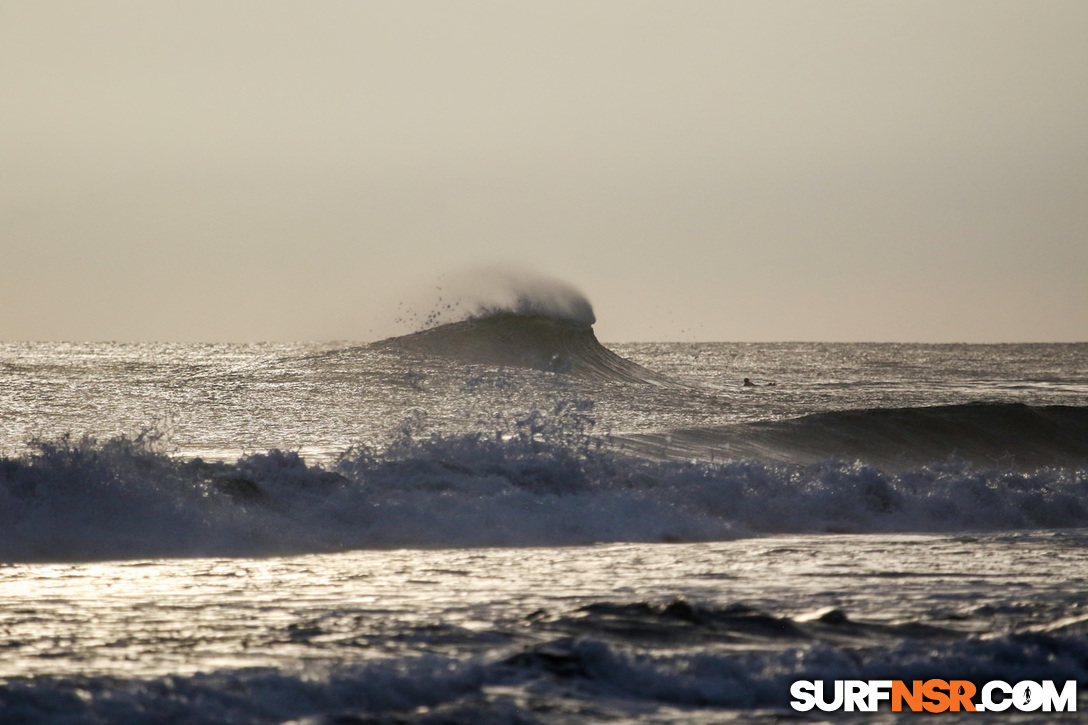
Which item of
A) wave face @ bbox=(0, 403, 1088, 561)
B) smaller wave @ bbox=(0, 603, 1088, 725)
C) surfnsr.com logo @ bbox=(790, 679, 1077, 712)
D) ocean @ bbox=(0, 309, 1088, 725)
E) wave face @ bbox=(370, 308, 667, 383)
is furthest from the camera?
wave face @ bbox=(370, 308, 667, 383)

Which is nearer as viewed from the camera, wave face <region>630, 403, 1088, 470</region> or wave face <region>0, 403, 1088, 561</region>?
wave face <region>0, 403, 1088, 561</region>

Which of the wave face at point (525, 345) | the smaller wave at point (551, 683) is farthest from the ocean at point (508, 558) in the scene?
the wave face at point (525, 345)

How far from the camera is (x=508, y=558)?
8.98 meters

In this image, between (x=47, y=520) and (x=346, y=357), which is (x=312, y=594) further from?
(x=346, y=357)

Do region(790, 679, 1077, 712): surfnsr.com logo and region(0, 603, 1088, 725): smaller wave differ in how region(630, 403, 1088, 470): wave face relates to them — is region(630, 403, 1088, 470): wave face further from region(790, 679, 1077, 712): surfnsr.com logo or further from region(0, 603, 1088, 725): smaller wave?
region(790, 679, 1077, 712): surfnsr.com logo

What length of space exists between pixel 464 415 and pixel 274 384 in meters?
6.33

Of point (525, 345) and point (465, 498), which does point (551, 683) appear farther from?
point (525, 345)

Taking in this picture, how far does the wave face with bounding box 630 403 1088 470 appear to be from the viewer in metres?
17.4

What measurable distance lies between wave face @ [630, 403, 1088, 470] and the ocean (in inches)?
3.4

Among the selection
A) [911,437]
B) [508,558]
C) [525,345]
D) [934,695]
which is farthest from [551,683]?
[525,345]

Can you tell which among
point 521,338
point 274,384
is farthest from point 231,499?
point 521,338

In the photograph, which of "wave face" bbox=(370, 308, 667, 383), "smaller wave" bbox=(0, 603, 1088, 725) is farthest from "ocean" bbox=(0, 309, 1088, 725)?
"wave face" bbox=(370, 308, 667, 383)

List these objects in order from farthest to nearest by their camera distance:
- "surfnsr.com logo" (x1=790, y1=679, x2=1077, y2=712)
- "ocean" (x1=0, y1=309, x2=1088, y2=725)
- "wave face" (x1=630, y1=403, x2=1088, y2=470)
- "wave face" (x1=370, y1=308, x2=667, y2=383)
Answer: "wave face" (x1=370, y1=308, x2=667, y2=383), "wave face" (x1=630, y1=403, x2=1088, y2=470), "ocean" (x1=0, y1=309, x2=1088, y2=725), "surfnsr.com logo" (x1=790, y1=679, x2=1077, y2=712)

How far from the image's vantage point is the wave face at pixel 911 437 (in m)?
17.4
